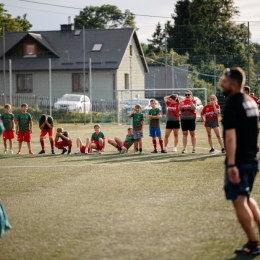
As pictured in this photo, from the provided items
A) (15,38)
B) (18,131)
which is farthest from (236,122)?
(15,38)

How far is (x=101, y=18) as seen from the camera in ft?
332

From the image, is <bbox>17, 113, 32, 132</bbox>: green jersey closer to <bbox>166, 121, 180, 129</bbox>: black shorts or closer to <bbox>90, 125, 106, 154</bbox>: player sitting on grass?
<bbox>90, 125, 106, 154</bbox>: player sitting on grass

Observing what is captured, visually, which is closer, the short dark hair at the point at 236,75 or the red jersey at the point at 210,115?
the short dark hair at the point at 236,75

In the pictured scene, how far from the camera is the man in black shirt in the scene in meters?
6.74

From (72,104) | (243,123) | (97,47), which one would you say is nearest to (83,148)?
(243,123)

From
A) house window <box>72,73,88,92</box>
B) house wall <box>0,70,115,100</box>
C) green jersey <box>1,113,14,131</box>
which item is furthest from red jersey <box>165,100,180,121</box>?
house window <box>72,73,88,92</box>

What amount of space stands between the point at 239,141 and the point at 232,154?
17 cm

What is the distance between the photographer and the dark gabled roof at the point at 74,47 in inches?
2291

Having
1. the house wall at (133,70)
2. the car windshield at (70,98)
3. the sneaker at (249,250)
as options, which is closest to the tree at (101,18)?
the house wall at (133,70)

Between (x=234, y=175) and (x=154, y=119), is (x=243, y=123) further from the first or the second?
(x=154, y=119)

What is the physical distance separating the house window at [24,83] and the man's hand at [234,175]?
5332 centimetres

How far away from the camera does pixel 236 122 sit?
22.1 ft

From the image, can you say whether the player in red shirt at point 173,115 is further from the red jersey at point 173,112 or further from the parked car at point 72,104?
the parked car at point 72,104

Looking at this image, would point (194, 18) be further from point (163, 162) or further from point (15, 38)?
point (163, 162)
